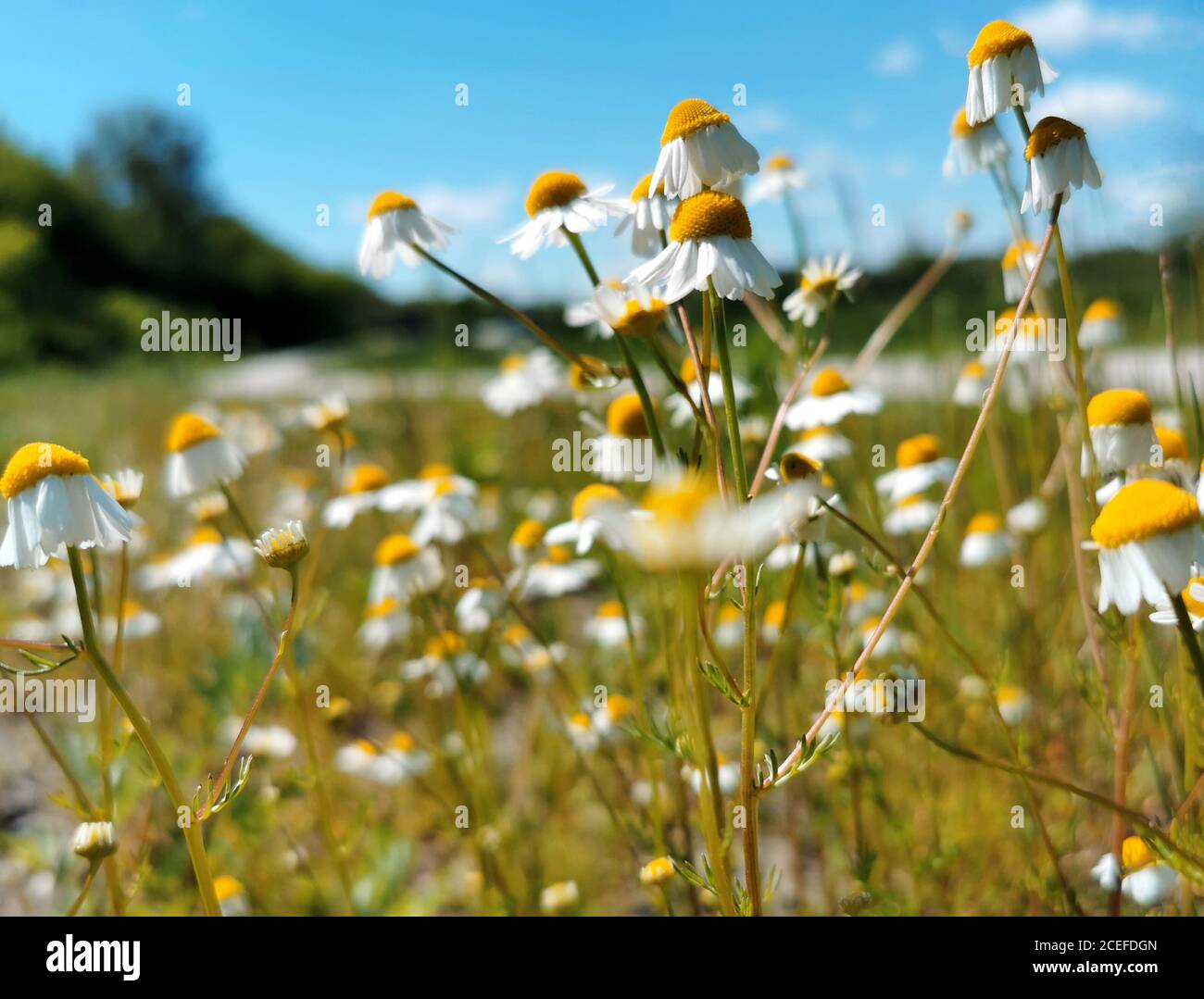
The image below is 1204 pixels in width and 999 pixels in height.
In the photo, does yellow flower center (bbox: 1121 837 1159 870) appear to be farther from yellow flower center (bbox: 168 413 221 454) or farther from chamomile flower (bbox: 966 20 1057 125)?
yellow flower center (bbox: 168 413 221 454)

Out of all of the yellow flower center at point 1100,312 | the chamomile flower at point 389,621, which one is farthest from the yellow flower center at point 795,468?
the yellow flower center at point 1100,312

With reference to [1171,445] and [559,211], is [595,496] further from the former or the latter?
[1171,445]

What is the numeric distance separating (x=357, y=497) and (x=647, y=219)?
2.62 ft

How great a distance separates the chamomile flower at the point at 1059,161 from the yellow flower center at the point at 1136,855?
488 millimetres

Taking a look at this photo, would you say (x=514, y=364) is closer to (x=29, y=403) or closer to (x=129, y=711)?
(x=129, y=711)

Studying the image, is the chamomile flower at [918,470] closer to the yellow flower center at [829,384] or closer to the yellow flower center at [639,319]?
the yellow flower center at [829,384]

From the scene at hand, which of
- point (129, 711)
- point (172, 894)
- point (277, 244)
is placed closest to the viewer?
point (129, 711)

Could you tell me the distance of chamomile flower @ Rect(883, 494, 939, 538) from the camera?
128 centimetres

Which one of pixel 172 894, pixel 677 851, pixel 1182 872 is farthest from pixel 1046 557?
pixel 172 894

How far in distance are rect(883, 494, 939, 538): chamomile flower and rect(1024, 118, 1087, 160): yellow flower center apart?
68 centimetres

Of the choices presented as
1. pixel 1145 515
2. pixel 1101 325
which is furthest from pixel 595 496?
pixel 1101 325

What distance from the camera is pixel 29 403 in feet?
12.6

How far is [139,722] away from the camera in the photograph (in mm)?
625
